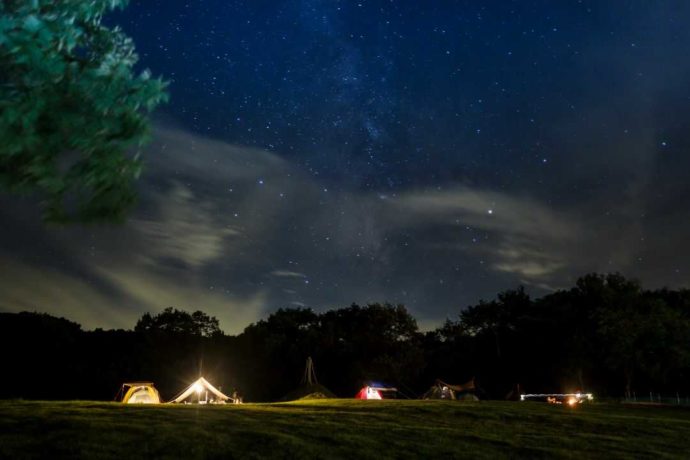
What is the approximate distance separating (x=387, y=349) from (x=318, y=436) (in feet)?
196

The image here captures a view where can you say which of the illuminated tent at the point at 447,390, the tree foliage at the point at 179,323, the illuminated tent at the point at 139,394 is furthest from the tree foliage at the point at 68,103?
the tree foliage at the point at 179,323

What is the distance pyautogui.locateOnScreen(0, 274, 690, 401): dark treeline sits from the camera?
2267 inches

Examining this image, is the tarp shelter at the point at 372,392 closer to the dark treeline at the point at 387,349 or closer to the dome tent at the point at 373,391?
the dome tent at the point at 373,391

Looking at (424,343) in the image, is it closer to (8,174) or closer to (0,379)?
(0,379)

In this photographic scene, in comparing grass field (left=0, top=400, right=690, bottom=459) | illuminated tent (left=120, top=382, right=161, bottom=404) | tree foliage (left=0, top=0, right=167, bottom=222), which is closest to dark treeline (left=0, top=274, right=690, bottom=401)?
illuminated tent (left=120, top=382, right=161, bottom=404)

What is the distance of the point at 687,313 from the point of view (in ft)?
201

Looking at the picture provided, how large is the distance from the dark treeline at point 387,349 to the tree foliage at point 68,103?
2121 inches

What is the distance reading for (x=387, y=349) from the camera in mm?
75312

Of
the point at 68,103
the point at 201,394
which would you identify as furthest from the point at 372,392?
the point at 68,103

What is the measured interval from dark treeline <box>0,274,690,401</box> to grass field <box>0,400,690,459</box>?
116 ft

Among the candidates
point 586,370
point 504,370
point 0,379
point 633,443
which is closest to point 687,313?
point 586,370

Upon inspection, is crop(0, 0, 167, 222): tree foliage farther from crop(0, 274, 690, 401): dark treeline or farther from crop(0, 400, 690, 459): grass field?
crop(0, 274, 690, 401): dark treeline

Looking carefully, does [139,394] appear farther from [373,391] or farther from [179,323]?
[179,323]

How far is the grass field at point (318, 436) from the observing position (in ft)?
42.3
